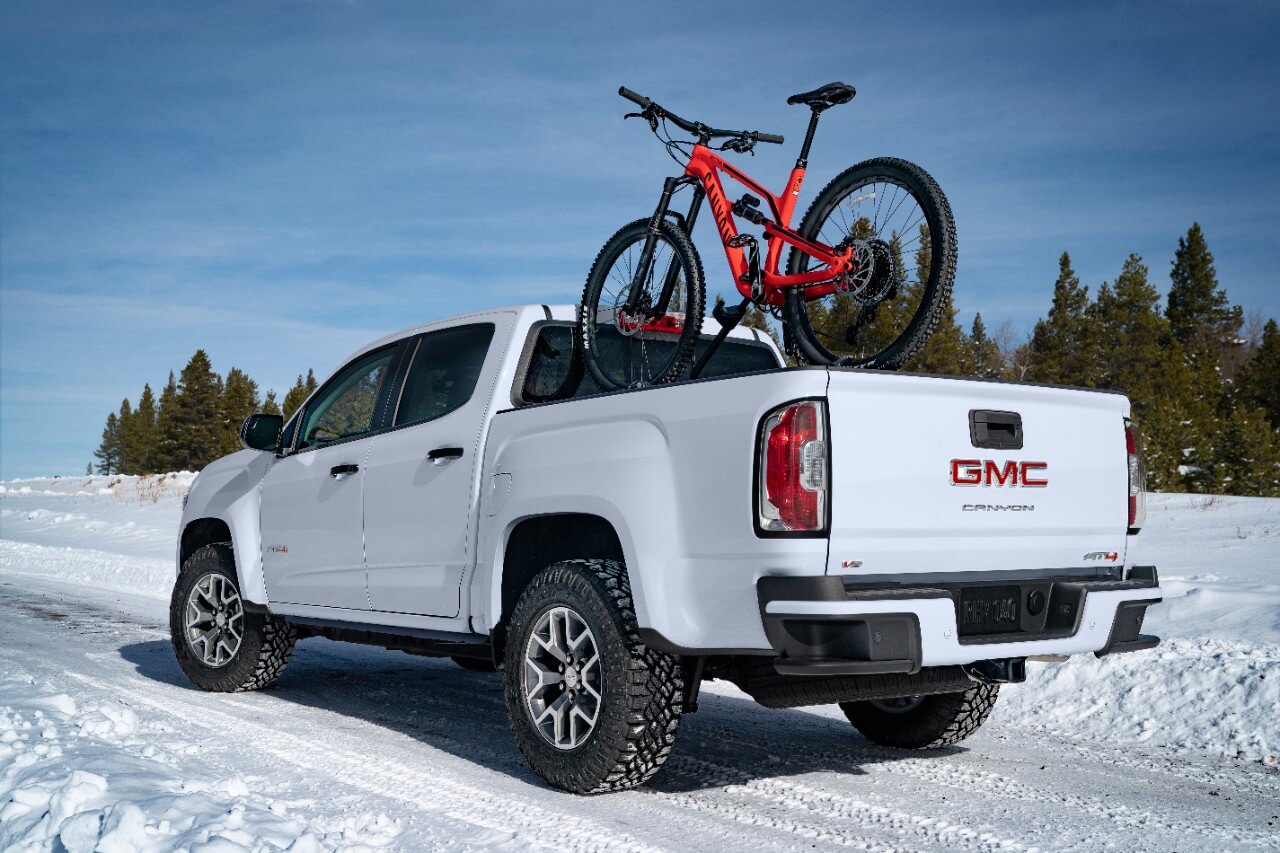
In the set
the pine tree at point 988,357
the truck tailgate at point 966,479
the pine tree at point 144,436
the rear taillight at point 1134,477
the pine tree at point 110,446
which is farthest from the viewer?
the pine tree at point 110,446

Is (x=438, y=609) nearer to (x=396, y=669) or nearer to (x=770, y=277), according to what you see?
(x=770, y=277)

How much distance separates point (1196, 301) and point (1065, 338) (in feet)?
63.3

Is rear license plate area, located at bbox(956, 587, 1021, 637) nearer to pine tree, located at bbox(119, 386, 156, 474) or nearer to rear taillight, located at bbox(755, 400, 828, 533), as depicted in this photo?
rear taillight, located at bbox(755, 400, 828, 533)

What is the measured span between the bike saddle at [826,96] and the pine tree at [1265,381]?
180 feet

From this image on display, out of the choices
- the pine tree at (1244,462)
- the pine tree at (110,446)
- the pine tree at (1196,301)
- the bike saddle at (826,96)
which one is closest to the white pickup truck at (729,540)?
the bike saddle at (826,96)

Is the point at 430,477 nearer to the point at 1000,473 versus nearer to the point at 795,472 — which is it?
the point at 795,472

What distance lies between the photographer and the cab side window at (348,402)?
19.9ft

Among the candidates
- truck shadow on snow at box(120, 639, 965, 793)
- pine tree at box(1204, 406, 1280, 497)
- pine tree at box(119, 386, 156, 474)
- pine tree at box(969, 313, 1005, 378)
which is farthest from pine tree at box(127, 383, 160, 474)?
truck shadow on snow at box(120, 639, 965, 793)

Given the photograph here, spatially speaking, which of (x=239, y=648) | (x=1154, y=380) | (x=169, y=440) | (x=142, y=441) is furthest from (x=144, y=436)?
(x=239, y=648)

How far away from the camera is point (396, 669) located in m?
Result: 7.95

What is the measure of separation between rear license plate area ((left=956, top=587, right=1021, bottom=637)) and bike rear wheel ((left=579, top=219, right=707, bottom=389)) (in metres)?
2.06

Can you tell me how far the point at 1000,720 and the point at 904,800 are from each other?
205 centimetres

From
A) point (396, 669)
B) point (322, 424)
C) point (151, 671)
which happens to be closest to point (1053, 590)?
point (322, 424)

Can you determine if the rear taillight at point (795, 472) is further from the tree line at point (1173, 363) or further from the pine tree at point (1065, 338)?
the pine tree at point (1065, 338)
